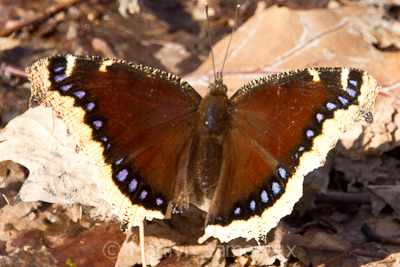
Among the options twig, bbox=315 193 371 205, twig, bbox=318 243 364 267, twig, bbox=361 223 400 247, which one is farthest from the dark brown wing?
twig, bbox=361 223 400 247

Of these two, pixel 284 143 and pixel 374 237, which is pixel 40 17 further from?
pixel 374 237

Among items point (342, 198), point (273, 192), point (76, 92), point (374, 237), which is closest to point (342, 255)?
point (374, 237)

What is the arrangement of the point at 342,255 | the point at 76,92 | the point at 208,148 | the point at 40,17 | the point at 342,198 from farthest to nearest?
the point at 40,17, the point at 342,198, the point at 342,255, the point at 208,148, the point at 76,92

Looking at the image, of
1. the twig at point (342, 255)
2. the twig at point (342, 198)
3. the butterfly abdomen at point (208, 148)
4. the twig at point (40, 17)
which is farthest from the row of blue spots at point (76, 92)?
the twig at point (40, 17)

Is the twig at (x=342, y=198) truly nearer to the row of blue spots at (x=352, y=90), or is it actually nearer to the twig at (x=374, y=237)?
the twig at (x=374, y=237)

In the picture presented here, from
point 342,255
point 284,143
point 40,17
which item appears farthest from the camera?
point 40,17

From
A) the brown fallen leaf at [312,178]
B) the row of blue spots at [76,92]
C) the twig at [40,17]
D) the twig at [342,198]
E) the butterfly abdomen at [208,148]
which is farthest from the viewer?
the twig at [40,17]

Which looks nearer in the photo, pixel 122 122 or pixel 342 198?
pixel 122 122
